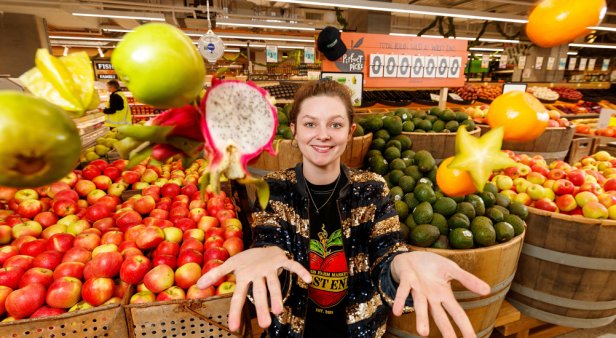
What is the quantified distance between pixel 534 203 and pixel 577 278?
1.60 ft

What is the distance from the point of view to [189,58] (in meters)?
0.28

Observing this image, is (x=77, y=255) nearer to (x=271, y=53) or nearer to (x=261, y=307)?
(x=261, y=307)

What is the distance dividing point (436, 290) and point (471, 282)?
0.08 meters

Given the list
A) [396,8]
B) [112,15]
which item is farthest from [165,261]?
[112,15]

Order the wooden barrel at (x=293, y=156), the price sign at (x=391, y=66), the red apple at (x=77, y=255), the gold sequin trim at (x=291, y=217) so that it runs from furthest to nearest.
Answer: the price sign at (x=391, y=66)
the wooden barrel at (x=293, y=156)
the red apple at (x=77, y=255)
the gold sequin trim at (x=291, y=217)

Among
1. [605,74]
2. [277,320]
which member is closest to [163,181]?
[277,320]

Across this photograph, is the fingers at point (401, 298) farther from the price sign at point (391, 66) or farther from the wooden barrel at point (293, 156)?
the price sign at point (391, 66)

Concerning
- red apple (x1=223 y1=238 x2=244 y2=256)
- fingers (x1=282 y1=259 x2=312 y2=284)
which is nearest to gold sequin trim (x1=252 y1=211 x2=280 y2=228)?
red apple (x1=223 y1=238 x2=244 y2=256)

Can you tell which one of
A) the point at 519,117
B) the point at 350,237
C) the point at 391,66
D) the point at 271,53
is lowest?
the point at 350,237

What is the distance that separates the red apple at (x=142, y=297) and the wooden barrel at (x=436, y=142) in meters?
2.04

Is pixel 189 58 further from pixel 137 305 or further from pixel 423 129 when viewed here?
pixel 423 129

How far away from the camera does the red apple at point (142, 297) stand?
4.41ft

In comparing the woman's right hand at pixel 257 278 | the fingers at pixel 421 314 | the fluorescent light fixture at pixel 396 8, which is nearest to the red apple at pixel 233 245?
the woman's right hand at pixel 257 278

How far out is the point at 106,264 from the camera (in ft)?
4.53
